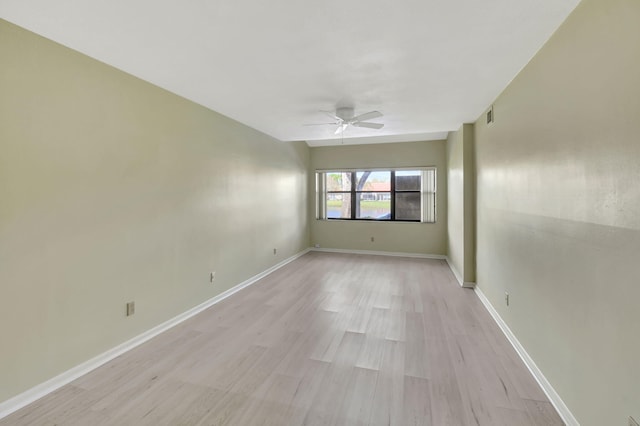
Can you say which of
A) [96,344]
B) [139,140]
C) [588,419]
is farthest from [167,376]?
[588,419]

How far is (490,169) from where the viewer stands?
3.25 m

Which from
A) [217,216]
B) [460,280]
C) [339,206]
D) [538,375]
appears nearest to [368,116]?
[217,216]

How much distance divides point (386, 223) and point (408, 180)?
1146mm

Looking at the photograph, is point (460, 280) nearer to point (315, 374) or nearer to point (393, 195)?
point (393, 195)

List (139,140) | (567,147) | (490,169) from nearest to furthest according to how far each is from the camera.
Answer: (567,147), (139,140), (490,169)

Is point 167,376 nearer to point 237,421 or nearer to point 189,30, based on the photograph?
point 237,421

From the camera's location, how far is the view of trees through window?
6.51m

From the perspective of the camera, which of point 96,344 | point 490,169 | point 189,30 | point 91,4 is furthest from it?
point 490,169

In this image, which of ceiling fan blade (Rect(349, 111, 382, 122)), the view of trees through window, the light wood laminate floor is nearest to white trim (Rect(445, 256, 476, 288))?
the light wood laminate floor

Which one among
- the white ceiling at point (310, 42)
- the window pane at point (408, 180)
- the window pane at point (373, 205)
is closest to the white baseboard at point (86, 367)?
the white ceiling at point (310, 42)

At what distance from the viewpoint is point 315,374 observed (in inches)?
83.4

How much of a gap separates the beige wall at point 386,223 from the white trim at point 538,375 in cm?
319

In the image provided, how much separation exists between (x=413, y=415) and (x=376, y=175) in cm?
553

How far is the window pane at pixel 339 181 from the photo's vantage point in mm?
6969
